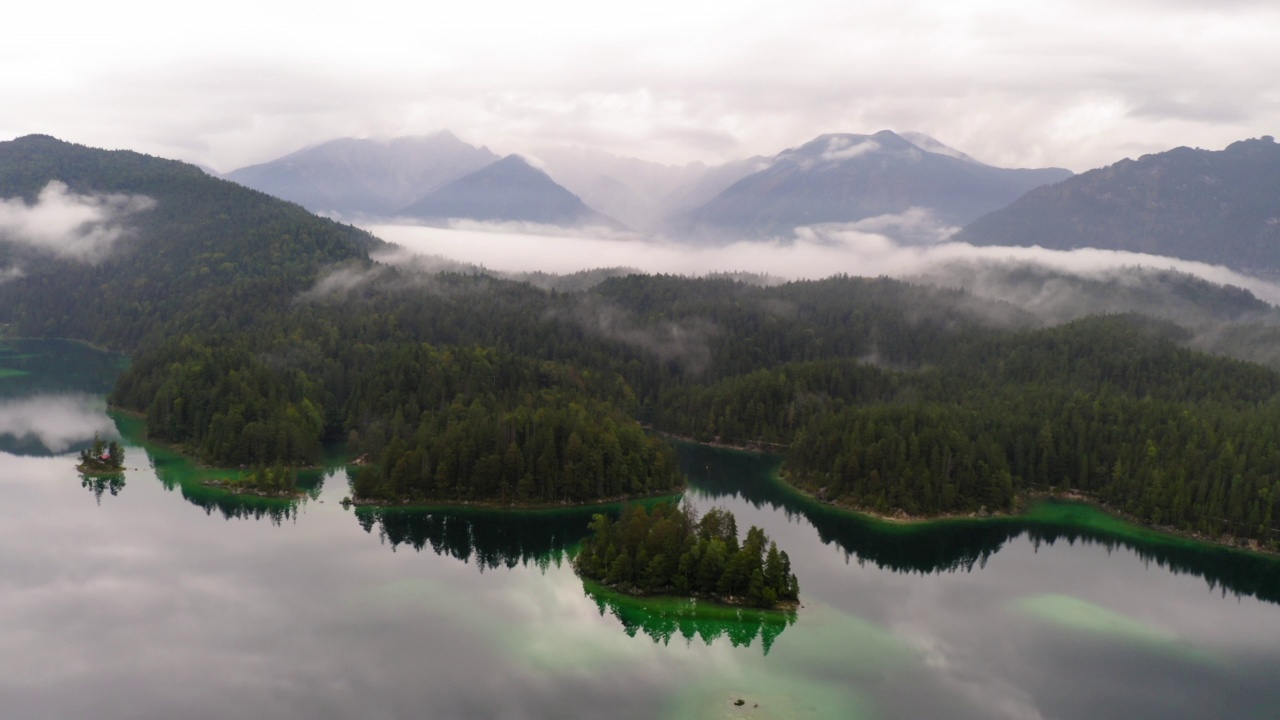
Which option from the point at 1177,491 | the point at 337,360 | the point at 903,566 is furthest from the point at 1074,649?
the point at 337,360

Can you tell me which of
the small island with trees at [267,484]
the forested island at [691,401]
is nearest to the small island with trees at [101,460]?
the forested island at [691,401]

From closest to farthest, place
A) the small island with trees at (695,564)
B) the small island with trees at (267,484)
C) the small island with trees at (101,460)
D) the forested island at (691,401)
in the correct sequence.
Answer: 1. the small island with trees at (695,564)
2. the small island with trees at (267,484)
3. the forested island at (691,401)
4. the small island with trees at (101,460)

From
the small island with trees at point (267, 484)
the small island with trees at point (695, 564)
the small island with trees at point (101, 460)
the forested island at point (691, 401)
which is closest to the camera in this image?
the small island with trees at point (695, 564)

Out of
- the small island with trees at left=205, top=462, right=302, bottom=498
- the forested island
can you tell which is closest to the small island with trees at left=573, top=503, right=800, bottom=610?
the forested island

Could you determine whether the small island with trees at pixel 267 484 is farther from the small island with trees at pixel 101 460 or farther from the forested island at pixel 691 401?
the small island with trees at pixel 101 460

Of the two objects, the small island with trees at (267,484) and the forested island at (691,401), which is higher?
the forested island at (691,401)

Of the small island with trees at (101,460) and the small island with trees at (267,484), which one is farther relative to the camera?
the small island with trees at (101,460)

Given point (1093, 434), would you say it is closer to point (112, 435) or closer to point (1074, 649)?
point (1074, 649)
